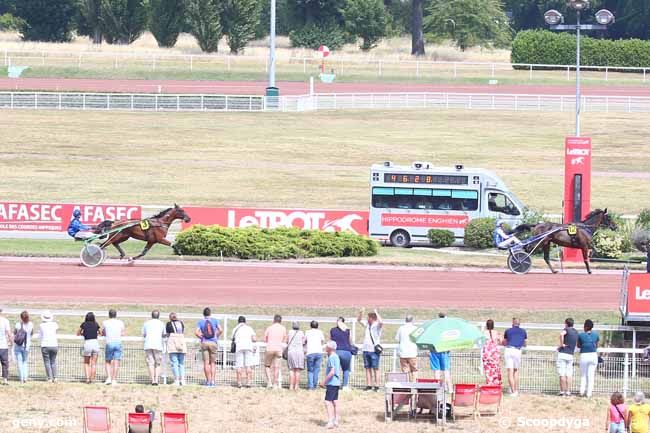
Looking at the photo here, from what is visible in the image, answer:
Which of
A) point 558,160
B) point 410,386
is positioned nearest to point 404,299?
point 410,386

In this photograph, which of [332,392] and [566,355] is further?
[566,355]

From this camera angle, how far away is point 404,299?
1132 inches

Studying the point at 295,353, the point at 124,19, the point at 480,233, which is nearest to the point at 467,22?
the point at 124,19

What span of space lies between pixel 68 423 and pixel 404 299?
1063 cm

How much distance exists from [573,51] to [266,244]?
55.4 m

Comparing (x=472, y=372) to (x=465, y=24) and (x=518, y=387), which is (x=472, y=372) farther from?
(x=465, y=24)

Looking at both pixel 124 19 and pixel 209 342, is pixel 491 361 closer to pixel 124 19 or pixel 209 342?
pixel 209 342

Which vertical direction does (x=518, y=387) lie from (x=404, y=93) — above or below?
below

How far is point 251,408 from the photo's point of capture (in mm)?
20719

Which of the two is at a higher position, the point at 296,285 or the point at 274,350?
the point at 296,285

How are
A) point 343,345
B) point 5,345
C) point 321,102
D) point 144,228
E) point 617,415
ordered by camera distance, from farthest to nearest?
point 321,102
point 144,228
point 5,345
point 343,345
point 617,415

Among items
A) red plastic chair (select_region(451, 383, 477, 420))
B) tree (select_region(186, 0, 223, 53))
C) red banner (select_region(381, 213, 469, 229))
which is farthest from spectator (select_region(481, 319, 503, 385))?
tree (select_region(186, 0, 223, 53))

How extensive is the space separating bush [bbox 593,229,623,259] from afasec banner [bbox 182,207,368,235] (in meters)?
6.81

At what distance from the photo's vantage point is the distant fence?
6544 cm
